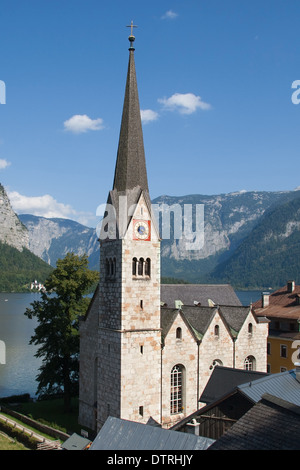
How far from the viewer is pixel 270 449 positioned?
17.8m

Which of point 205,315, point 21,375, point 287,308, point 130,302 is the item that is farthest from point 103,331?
point 21,375

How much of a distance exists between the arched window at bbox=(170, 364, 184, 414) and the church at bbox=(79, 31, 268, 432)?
2.8 inches

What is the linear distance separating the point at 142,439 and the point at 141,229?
18852 mm

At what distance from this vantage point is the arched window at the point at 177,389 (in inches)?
1508

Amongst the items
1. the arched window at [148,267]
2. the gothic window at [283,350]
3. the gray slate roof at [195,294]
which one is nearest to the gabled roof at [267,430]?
the arched window at [148,267]

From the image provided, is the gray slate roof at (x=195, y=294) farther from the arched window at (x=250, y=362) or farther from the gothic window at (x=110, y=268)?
the gothic window at (x=110, y=268)

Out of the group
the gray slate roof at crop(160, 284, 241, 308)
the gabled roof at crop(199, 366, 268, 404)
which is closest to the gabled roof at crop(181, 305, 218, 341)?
the gray slate roof at crop(160, 284, 241, 308)

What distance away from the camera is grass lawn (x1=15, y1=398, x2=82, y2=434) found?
41.6 metres

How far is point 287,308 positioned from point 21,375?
35481 millimetres

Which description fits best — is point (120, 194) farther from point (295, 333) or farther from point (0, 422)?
point (295, 333)

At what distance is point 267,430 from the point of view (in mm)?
18922

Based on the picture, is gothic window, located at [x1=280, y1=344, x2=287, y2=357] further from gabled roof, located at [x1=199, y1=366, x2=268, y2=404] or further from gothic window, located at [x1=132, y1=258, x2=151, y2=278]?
gabled roof, located at [x1=199, y1=366, x2=268, y2=404]

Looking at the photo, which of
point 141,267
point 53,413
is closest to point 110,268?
point 141,267

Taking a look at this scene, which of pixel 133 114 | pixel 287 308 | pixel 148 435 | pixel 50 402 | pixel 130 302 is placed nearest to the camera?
pixel 148 435
